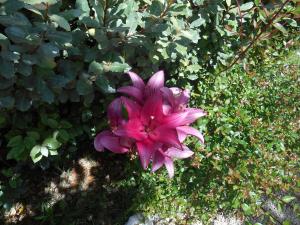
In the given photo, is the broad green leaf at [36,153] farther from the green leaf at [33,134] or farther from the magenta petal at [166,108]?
the magenta petal at [166,108]

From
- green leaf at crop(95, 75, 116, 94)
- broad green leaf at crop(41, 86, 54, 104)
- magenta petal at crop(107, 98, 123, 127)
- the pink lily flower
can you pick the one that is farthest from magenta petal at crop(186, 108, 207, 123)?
broad green leaf at crop(41, 86, 54, 104)

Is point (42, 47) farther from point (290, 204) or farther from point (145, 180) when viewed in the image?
point (290, 204)

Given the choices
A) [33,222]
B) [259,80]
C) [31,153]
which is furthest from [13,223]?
[259,80]

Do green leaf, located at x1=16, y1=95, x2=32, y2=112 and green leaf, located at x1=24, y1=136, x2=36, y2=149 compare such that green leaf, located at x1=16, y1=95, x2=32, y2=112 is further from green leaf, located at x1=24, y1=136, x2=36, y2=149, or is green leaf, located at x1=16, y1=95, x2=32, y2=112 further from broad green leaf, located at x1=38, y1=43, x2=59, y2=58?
broad green leaf, located at x1=38, y1=43, x2=59, y2=58

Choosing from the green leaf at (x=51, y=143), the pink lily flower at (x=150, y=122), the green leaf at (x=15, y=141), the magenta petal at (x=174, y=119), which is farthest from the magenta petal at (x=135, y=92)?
the green leaf at (x=15, y=141)

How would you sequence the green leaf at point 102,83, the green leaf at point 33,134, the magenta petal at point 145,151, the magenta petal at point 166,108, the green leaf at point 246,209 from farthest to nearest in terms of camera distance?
the green leaf at point 246,209 → the green leaf at point 33,134 → the green leaf at point 102,83 → the magenta petal at point 166,108 → the magenta petal at point 145,151

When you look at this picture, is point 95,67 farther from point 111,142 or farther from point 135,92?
point 111,142

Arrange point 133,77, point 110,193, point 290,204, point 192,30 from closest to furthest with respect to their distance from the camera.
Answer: point 133,77
point 192,30
point 110,193
point 290,204
